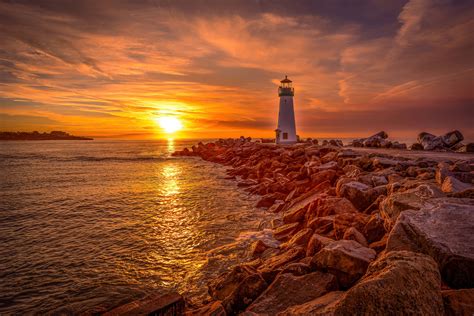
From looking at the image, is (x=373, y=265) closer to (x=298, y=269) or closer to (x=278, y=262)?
(x=298, y=269)

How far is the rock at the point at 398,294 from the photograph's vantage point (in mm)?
1962

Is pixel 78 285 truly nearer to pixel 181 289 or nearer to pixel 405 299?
pixel 181 289

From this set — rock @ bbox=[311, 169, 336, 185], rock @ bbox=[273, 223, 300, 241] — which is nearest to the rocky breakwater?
rock @ bbox=[273, 223, 300, 241]

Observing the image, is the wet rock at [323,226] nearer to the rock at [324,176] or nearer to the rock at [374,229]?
the rock at [374,229]

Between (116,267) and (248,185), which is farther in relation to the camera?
(248,185)

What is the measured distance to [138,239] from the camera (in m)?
8.15

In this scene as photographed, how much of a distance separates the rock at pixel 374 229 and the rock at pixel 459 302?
2117 millimetres

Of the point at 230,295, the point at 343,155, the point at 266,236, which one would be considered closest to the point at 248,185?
the point at 343,155

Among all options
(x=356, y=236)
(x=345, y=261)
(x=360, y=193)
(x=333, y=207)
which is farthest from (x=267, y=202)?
(x=345, y=261)

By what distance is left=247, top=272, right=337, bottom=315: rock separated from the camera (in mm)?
3396

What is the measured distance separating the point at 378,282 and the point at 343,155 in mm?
12582

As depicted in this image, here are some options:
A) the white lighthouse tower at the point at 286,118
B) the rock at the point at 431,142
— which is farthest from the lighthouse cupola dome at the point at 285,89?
the rock at the point at 431,142

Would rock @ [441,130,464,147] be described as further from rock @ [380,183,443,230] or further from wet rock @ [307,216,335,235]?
wet rock @ [307,216,335,235]

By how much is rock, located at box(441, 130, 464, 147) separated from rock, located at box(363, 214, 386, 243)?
18.7m
